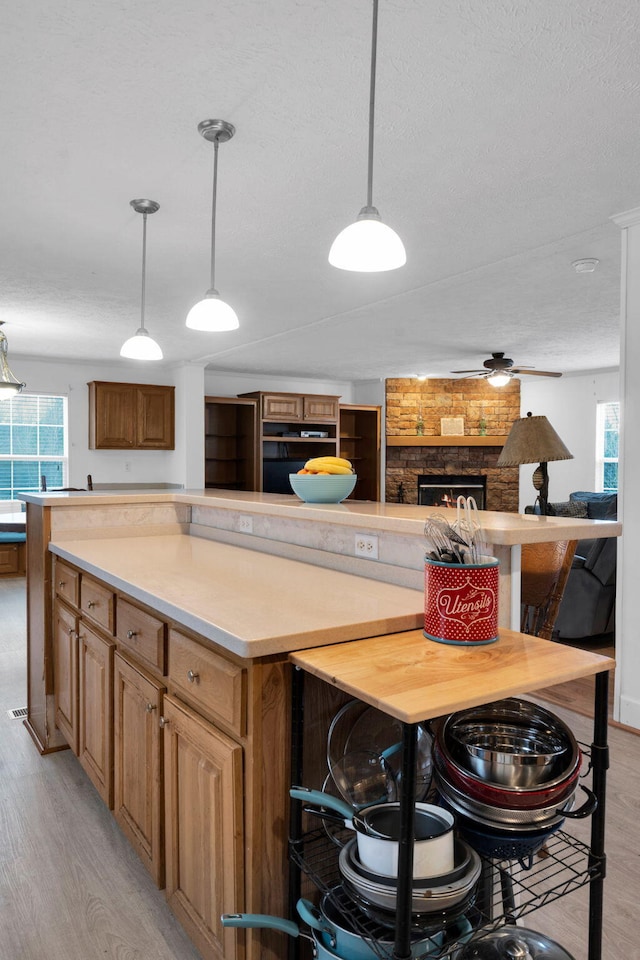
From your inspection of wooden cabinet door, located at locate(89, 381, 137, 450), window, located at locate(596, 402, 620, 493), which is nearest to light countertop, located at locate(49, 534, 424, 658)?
wooden cabinet door, located at locate(89, 381, 137, 450)

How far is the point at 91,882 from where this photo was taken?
1.95 m

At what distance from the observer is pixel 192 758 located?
60.7 inches

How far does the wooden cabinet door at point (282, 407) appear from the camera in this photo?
8.20 m

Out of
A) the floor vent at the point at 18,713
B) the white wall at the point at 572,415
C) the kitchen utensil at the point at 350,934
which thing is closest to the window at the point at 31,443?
the floor vent at the point at 18,713

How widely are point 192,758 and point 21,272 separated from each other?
3.48 m

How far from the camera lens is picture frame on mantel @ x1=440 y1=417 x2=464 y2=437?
9.07 meters

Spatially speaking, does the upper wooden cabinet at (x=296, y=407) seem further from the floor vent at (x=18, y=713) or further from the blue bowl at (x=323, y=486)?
the blue bowl at (x=323, y=486)

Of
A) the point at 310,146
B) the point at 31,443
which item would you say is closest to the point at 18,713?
the point at 310,146

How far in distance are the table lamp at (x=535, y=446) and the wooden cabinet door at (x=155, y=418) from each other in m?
4.92

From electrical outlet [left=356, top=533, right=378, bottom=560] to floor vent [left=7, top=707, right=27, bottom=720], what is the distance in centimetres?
212

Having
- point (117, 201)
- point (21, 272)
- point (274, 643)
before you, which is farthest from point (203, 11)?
point (21, 272)

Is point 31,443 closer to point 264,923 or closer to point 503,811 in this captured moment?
point 264,923

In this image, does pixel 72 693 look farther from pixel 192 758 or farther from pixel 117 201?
pixel 117 201

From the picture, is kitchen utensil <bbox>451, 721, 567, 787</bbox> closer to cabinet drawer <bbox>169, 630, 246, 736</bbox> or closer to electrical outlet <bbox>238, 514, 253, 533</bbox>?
cabinet drawer <bbox>169, 630, 246, 736</bbox>
